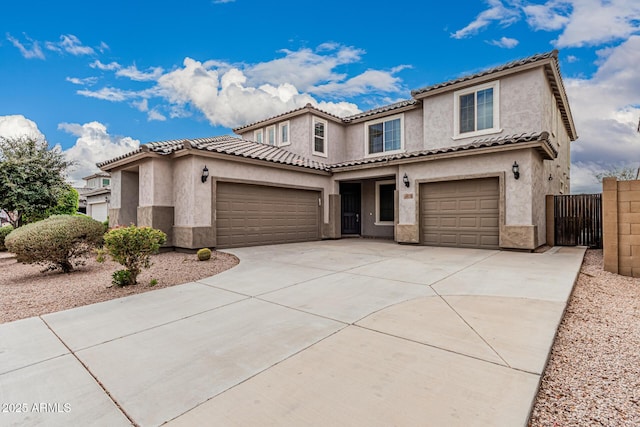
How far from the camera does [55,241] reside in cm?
704

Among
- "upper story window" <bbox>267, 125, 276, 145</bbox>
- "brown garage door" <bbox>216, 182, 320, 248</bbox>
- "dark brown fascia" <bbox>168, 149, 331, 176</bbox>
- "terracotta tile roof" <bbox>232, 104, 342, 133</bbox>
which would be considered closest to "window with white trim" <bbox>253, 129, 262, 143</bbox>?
"terracotta tile roof" <bbox>232, 104, 342, 133</bbox>

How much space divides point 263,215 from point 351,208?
18.8ft

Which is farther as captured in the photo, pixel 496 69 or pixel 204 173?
pixel 496 69

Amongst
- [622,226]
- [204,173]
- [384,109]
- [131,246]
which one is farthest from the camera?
[384,109]

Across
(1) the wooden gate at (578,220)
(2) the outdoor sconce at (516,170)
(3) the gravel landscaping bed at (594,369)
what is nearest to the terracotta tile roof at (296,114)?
(2) the outdoor sconce at (516,170)

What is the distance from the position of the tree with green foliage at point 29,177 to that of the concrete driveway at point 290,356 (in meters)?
11.9

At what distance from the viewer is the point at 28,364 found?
2.85 metres

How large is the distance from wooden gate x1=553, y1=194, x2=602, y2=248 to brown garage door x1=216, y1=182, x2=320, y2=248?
943cm

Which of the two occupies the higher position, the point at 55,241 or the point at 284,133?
the point at 284,133

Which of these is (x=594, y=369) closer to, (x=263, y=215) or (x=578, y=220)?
(x=263, y=215)

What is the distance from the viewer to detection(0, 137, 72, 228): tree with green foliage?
1219cm

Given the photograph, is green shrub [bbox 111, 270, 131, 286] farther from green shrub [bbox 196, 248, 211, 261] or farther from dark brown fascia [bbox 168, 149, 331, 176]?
dark brown fascia [bbox 168, 149, 331, 176]

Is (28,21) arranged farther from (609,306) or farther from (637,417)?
(609,306)

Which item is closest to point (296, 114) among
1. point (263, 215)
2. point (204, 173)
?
point (263, 215)
